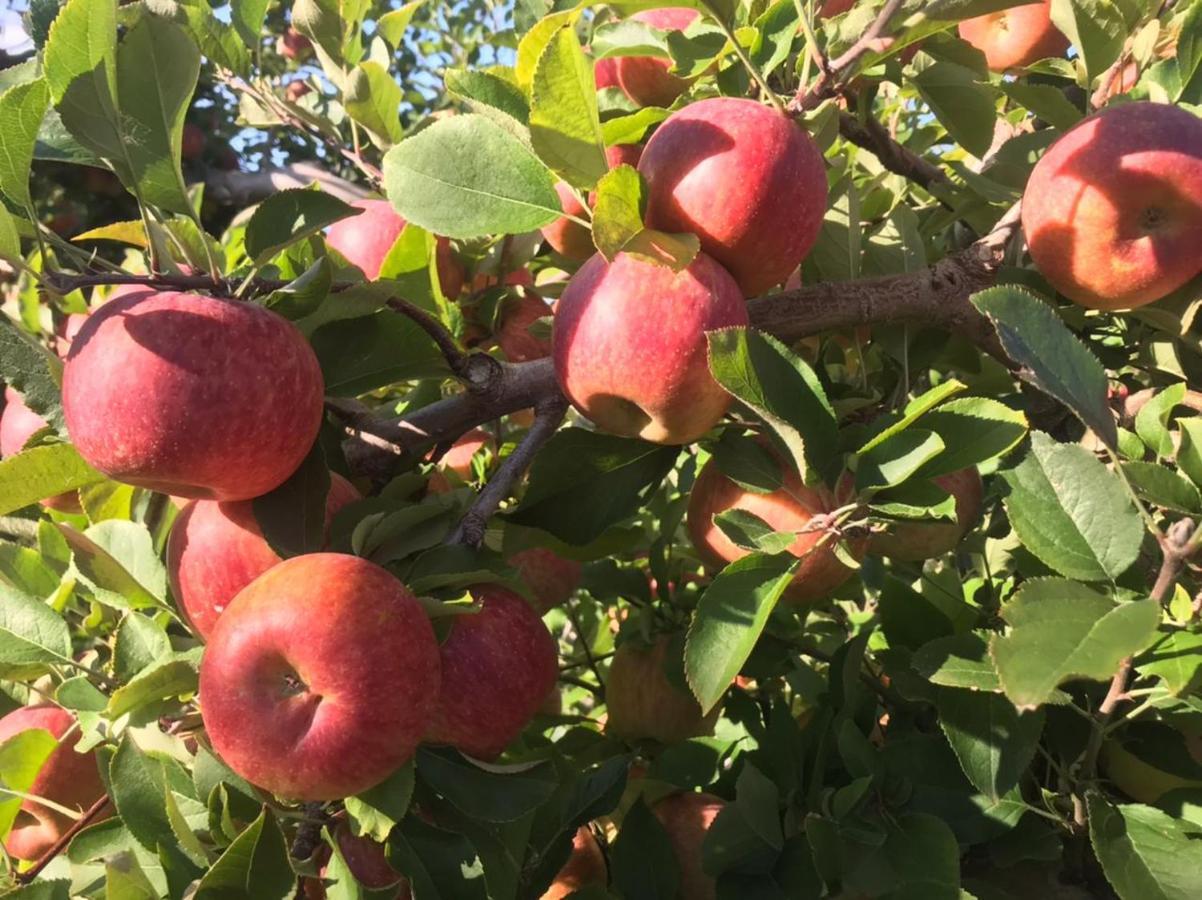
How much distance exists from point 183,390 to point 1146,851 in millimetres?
867

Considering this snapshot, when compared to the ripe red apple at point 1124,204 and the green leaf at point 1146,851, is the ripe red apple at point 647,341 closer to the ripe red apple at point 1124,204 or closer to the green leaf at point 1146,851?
the ripe red apple at point 1124,204

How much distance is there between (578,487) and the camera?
3.16ft

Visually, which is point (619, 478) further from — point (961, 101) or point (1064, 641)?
point (961, 101)

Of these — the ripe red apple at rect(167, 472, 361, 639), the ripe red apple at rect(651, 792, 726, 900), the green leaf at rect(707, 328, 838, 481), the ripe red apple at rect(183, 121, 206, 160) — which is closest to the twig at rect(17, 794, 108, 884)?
the ripe red apple at rect(167, 472, 361, 639)

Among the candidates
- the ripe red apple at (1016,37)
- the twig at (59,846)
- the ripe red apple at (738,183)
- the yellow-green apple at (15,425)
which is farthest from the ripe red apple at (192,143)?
the ripe red apple at (738,183)

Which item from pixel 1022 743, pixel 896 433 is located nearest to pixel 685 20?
pixel 896 433

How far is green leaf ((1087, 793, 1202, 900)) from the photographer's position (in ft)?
2.56

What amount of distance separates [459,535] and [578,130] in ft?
1.21

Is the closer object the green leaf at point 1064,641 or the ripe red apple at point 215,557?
the green leaf at point 1064,641

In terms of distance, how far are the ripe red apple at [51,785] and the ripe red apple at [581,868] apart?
52 cm

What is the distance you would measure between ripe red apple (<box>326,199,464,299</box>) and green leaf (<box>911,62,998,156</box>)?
0.61 meters

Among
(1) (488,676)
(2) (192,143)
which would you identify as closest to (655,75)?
(1) (488,676)

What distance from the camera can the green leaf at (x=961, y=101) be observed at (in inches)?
41.8

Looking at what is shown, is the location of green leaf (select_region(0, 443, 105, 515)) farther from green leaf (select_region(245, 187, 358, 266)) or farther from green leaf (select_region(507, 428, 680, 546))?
green leaf (select_region(507, 428, 680, 546))
